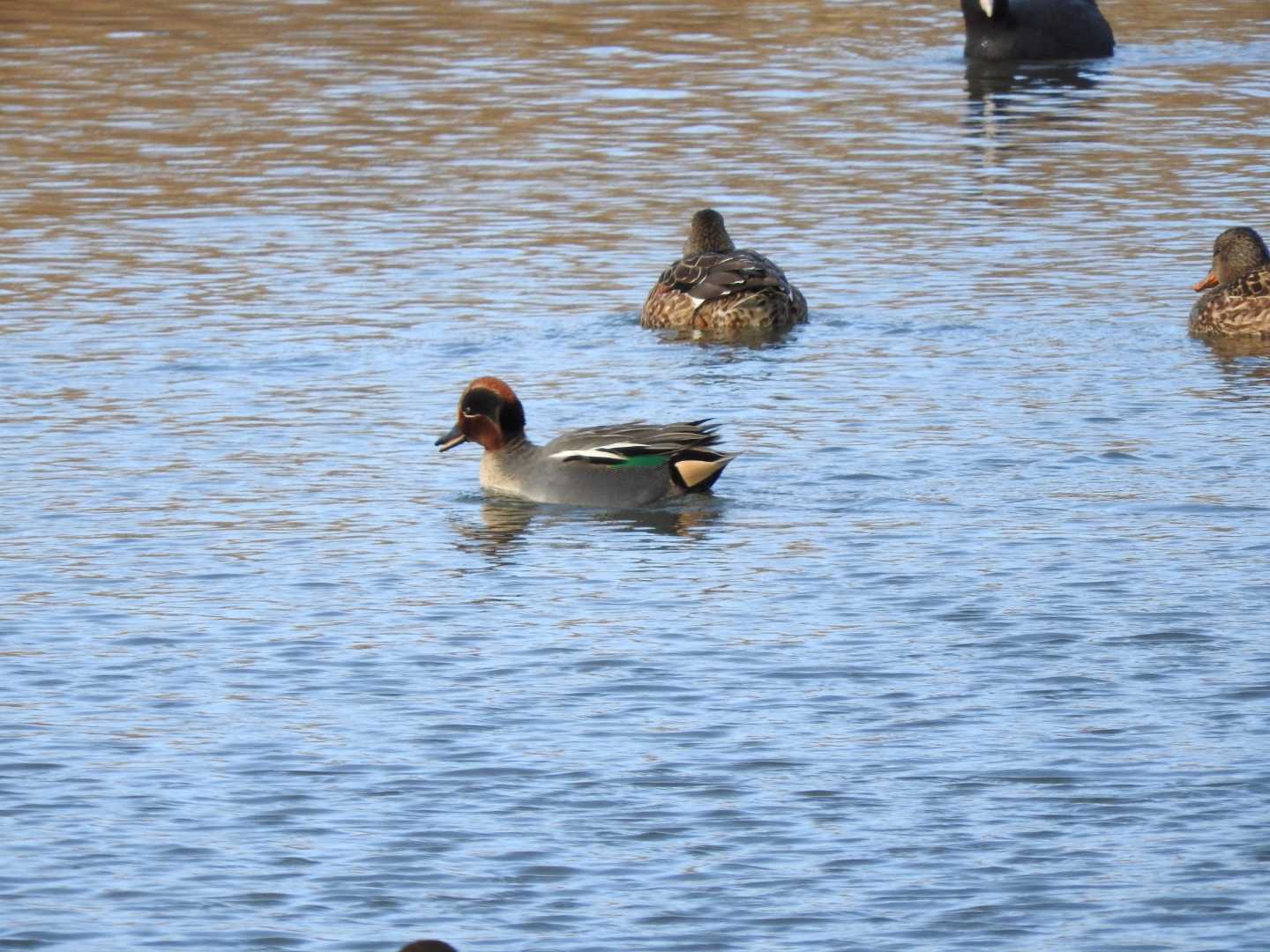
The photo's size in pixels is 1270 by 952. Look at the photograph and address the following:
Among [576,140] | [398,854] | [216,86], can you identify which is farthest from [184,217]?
[398,854]

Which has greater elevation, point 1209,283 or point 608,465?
point 608,465

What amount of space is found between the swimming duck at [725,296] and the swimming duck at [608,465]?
4.75 meters

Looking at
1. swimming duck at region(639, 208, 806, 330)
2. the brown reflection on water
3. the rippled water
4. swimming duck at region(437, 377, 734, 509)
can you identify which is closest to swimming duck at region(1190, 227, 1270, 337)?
the rippled water

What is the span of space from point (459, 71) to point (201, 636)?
72.0 ft

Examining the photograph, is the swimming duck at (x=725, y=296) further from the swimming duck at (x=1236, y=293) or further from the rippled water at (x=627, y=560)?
the swimming duck at (x=1236, y=293)

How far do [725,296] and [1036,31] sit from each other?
Result: 55.0ft

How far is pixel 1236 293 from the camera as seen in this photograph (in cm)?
1884

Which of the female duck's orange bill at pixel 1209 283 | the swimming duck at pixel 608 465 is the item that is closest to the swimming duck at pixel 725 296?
the female duck's orange bill at pixel 1209 283

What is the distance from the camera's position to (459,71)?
33.1 metres

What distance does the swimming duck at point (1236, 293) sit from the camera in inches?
738

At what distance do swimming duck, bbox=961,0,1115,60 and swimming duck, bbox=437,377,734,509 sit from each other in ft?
68.9

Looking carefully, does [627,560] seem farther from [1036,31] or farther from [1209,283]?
[1036,31]

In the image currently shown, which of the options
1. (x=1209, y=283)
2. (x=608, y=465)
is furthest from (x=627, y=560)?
(x=1209, y=283)

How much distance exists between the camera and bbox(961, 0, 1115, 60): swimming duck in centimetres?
3466
